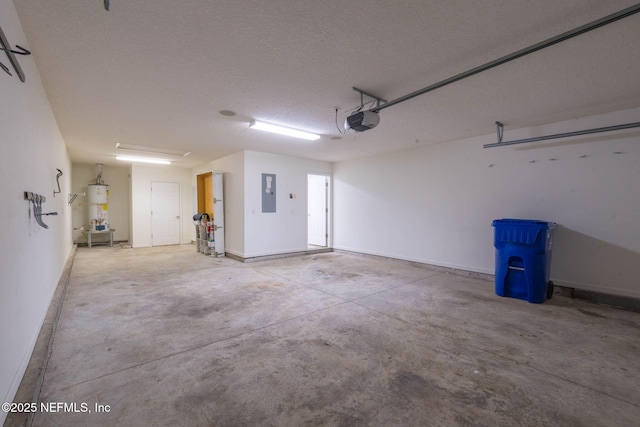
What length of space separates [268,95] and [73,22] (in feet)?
5.63

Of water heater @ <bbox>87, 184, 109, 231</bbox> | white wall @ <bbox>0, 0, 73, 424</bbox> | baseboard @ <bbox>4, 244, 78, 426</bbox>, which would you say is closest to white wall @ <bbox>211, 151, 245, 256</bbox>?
baseboard @ <bbox>4, 244, 78, 426</bbox>

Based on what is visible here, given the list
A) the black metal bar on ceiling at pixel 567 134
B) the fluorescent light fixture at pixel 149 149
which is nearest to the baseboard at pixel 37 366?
the fluorescent light fixture at pixel 149 149

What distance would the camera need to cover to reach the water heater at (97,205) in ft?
26.0

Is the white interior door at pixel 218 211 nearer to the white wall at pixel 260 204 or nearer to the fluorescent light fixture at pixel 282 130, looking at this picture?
the white wall at pixel 260 204

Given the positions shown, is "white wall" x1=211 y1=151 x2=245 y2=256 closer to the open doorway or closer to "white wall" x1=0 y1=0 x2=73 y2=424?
the open doorway

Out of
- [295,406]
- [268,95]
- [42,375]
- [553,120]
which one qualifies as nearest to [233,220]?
[268,95]

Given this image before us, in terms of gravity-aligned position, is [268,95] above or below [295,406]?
above

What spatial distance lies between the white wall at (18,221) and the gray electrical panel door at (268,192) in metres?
3.87

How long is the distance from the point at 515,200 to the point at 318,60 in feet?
13.2

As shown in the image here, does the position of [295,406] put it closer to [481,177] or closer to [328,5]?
[328,5]

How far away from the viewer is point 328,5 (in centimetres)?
180

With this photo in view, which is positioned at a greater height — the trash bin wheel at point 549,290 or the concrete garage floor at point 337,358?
the trash bin wheel at point 549,290

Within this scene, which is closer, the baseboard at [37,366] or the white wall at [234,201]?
the baseboard at [37,366]

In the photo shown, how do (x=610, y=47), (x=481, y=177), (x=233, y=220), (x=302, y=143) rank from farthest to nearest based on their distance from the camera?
1. (x=233, y=220)
2. (x=302, y=143)
3. (x=481, y=177)
4. (x=610, y=47)
